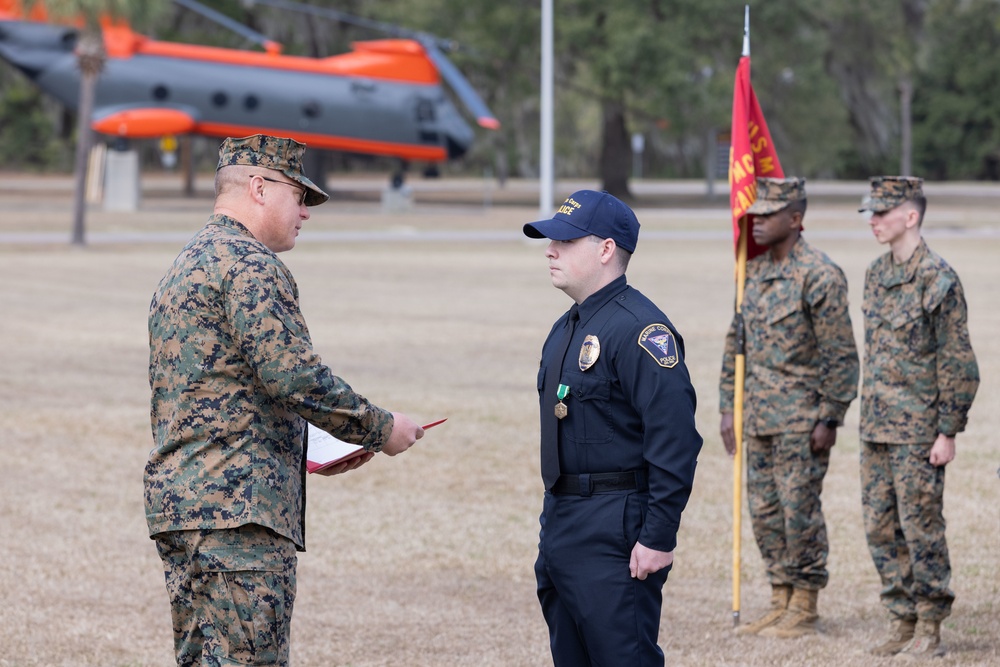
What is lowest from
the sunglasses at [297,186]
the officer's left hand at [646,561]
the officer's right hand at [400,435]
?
the officer's left hand at [646,561]

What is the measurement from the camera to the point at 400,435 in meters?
4.45

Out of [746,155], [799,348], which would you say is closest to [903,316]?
[799,348]

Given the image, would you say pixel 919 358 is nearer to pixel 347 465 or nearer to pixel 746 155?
pixel 746 155

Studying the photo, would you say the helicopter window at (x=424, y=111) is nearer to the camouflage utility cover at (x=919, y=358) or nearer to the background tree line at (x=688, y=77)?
the background tree line at (x=688, y=77)

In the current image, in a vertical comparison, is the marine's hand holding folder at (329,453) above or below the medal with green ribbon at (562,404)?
below

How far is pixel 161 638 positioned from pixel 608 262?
→ 352 centimetres

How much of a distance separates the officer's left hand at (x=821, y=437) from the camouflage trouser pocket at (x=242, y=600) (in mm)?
3314

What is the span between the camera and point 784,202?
22.7 ft

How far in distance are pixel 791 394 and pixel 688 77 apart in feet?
141

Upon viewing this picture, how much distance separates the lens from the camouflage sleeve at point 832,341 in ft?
22.2

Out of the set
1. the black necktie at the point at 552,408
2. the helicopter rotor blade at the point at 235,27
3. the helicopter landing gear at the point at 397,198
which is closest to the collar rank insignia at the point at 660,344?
the black necktie at the point at 552,408

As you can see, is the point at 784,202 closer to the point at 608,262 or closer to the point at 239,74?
the point at 608,262

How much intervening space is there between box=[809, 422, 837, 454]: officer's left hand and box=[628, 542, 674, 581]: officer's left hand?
2565 millimetres

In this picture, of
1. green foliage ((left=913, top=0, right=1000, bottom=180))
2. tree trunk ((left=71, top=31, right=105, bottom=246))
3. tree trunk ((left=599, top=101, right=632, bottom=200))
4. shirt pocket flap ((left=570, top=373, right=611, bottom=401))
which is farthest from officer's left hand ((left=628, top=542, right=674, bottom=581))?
green foliage ((left=913, top=0, right=1000, bottom=180))
